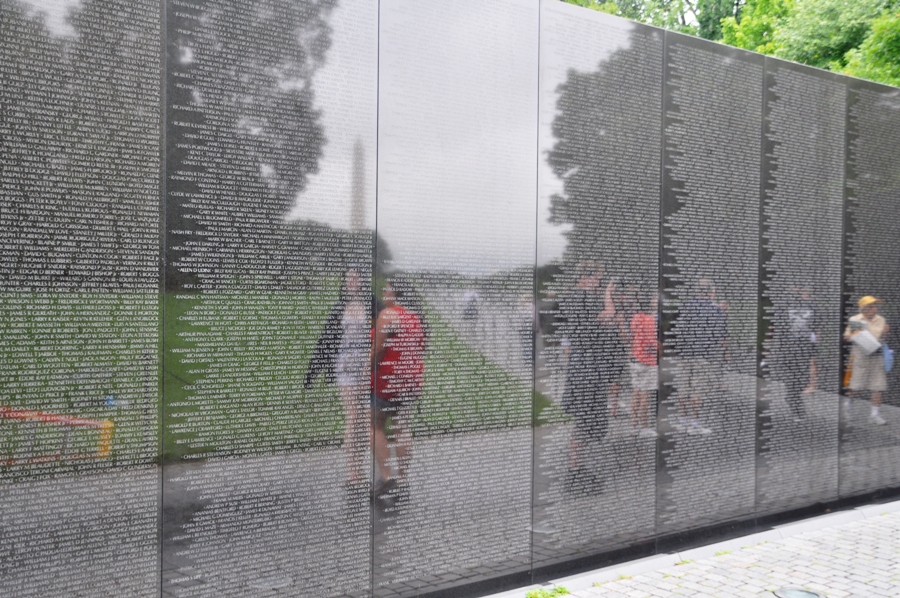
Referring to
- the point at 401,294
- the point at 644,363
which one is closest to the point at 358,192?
the point at 401,294

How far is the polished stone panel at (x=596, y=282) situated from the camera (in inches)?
260

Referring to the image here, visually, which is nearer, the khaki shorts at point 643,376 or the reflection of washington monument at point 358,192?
the reflection of washington monument at point 358,192

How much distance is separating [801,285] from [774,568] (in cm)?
300

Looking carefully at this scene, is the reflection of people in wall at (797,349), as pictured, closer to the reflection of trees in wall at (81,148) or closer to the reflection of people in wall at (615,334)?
the reflection of people in wall at (615,334)

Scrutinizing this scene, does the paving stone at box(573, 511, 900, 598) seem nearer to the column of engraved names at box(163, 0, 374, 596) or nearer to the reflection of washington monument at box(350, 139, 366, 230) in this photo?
the column of engraved names at box(163, 0, 374, 596)

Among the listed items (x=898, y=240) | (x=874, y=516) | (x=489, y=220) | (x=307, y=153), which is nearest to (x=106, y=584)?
(x=307, y=153)

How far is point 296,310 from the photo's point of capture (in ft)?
17.5

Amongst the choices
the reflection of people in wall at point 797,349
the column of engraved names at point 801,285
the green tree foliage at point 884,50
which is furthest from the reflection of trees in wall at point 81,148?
the green tree foliage at point 884,50

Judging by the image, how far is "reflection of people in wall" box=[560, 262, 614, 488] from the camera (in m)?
6.72

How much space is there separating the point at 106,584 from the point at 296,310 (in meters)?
2.00

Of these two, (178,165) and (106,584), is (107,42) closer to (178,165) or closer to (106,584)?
(178,165)

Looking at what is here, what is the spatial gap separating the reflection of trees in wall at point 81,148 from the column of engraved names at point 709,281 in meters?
4.64

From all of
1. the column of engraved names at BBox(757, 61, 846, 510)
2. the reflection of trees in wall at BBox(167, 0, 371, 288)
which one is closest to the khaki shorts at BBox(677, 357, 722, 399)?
the column of engraved names at BBox(757, 61, 846, 510)

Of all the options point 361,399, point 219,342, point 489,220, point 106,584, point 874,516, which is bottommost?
point 874,516
